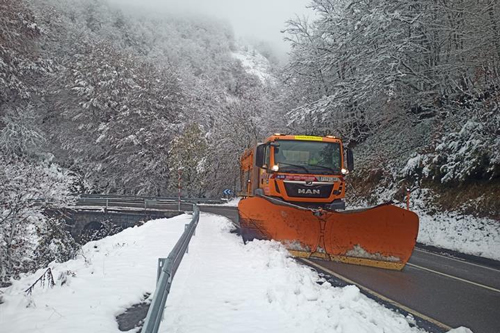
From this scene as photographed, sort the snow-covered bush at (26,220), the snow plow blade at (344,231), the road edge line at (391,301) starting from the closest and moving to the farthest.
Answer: the road edge line at (391,301), the snow plow blade at (344,231), the snow-covered bush at (26,220)

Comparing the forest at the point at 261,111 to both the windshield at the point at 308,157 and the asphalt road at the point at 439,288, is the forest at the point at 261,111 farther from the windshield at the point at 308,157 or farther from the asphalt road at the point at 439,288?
the windshield at the point at 308,157

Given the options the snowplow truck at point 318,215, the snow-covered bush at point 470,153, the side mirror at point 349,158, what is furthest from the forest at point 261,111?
the snowplow truck at point 318,215

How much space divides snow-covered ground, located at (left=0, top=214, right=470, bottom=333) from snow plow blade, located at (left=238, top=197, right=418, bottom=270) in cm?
92

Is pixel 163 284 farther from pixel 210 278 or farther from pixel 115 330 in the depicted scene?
pixel 210 278

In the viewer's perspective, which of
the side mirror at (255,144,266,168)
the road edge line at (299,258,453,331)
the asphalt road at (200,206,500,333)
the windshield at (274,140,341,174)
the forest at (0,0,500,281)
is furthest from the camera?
the forest at (0,0,500,281)

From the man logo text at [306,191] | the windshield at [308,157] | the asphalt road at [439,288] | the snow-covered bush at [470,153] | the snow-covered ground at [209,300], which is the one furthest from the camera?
the snow-covered bush at [470,153]

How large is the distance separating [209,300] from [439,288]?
13.3 ft

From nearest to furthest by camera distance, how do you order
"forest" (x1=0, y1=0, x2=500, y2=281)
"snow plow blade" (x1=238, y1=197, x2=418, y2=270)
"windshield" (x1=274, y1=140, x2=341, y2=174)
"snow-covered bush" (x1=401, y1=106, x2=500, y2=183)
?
"snow plow blade" (x1=238, y1=197, x2=418, y2=270) < "windshield" (x1=274, y1=140, x2=341, y2=174) < "snow-covered bush" (x1=401, y1=106, x2=500, y2=183) < "forest" (x1=0, y1=0, x2=500, y2=281)

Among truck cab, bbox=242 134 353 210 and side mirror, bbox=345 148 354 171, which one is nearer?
truck cab, bbox=242 134 353 210

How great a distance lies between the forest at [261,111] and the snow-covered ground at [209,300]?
4.30 m

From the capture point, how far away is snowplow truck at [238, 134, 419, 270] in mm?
7855

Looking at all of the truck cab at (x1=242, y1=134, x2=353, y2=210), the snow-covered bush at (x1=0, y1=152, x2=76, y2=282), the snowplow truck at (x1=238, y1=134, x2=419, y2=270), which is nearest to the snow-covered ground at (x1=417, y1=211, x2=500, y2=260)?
the snowplow truck at (x1=238, y1=134, x2=419, y2=270)

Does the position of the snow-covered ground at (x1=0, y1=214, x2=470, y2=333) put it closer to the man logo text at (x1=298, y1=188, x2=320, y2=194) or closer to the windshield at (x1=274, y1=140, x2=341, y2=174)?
the man logo text at (x1=298, y1=188, x2=320, y2=194)

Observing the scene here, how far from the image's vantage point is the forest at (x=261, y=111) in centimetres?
1256
